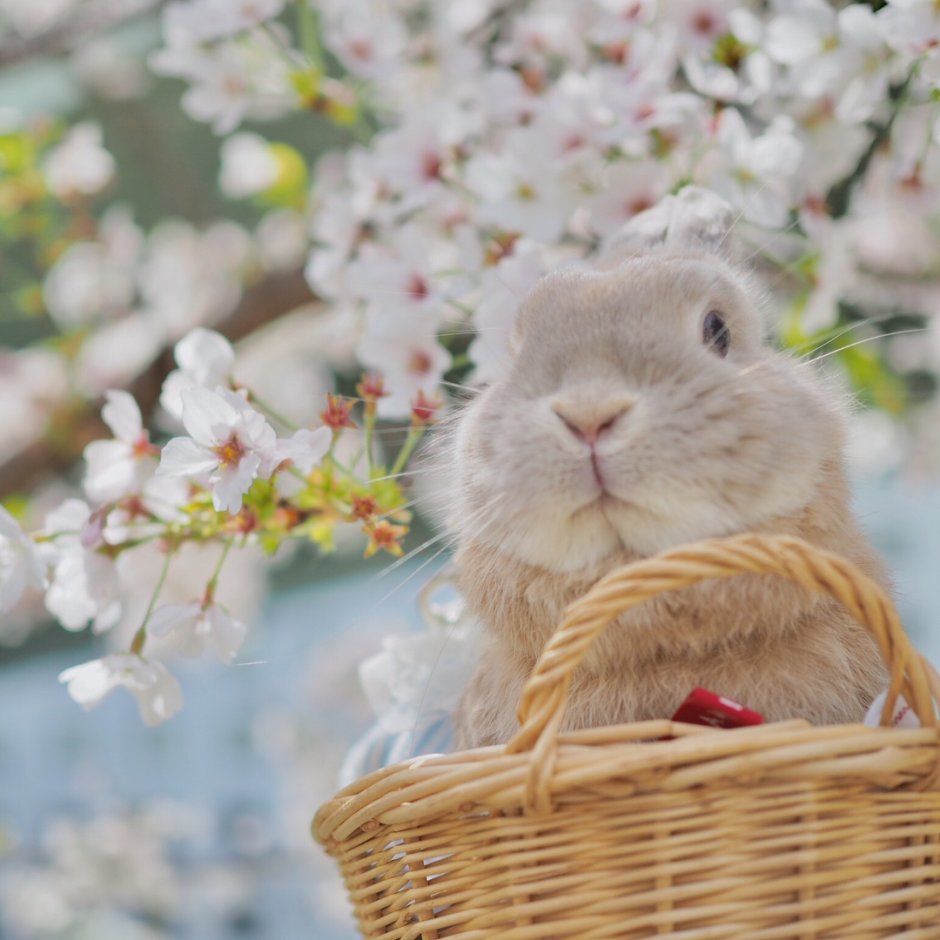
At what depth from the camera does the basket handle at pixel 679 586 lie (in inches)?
27.3

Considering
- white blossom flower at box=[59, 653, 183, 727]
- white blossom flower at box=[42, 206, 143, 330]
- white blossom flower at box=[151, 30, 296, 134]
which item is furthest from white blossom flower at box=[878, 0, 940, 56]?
white blossom flower at box=[42, 206, 143, 330]

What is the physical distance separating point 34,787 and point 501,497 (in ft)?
10.9

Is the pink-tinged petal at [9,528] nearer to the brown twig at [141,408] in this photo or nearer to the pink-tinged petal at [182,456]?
the pink-tinged petal at [182,456]

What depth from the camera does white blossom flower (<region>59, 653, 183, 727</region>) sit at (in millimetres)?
974

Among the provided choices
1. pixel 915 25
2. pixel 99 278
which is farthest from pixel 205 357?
pixel 99 278

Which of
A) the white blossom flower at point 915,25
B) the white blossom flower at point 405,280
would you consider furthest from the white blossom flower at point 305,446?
the white blossom flower at point 915,25

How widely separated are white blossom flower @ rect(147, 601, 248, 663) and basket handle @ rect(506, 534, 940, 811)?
1.12 feet

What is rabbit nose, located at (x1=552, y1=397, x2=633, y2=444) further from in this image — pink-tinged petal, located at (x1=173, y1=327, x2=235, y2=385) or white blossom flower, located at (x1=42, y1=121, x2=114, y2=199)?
white blossom flower, located at (x1=42, y1=121, x2=114, y2=199)

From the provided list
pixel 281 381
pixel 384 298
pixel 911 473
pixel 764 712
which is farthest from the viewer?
pixel 281 381

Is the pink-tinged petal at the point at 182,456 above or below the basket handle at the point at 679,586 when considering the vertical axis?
above

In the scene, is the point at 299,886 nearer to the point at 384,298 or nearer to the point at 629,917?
the point at 384,298

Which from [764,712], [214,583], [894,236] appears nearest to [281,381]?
[894,236]

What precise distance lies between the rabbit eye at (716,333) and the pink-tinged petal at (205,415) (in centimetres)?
36

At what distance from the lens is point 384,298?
1.19 m
